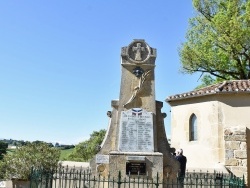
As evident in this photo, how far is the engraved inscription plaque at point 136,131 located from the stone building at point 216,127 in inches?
216

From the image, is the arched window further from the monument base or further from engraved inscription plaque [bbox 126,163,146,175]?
engraved inscription plaque [bbox 126,163,146,175]

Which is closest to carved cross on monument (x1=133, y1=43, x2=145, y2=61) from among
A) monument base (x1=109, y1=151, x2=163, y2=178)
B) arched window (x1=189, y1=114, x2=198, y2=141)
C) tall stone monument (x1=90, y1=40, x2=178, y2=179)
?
tall stone monument (x1=90, y1=40, x2=178, y2=179)

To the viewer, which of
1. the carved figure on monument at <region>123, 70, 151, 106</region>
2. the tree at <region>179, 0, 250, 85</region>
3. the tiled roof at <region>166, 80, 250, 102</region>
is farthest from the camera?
the tree at <region>179, 0, 250, 85</region>

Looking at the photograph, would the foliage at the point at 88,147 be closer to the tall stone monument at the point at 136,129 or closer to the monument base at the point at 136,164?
the tall stone monument at the point at 136,129

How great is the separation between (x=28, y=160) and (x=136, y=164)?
25.0 ft

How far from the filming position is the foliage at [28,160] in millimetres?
16406

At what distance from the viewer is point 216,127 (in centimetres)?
1744

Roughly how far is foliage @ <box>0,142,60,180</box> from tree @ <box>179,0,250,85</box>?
1264 cm

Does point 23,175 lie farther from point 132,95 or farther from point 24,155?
point 132,95

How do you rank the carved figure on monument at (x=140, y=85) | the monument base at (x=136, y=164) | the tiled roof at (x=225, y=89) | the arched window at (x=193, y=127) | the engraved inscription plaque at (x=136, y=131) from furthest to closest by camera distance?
the arched window at (x=193, y=127) → the tiled roof at (x=225, y=89) → the carved figure on monument at (x=140, y=85) → the engraved inscription plaque at (x=136, y=131) → the monument base at (x=136, y=164)

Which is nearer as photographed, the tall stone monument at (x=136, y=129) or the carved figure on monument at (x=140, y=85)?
the tall stone monument at (x=136, y=129)

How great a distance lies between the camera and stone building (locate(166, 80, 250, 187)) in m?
16.1

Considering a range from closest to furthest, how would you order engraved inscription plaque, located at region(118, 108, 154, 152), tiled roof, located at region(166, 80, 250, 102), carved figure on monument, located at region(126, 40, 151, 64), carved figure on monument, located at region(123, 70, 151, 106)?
engraved inscription plaque, located at region(118, 108, 154, 152) < carved figure on monument, located at region(123, 70, 151, 106) < carved figure on monument, located at region(126, 40, 151, 64) < tiled roof, located at region(166, 80, 250, 102)

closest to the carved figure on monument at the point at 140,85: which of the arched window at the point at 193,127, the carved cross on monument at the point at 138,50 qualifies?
the carved cross on monument at the point at 138,50
